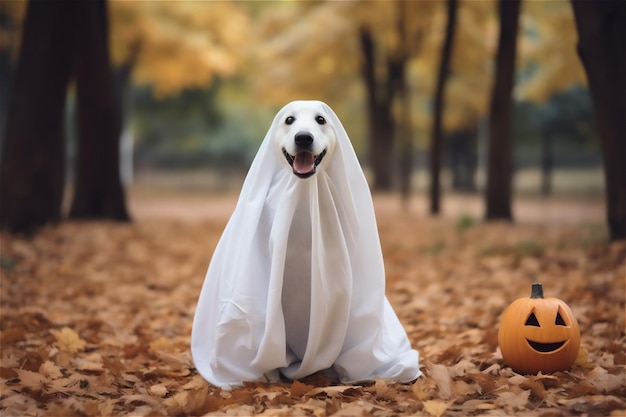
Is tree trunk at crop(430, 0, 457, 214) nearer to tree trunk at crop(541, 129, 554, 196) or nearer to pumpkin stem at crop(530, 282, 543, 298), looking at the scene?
tree trunk at crop(541, 129, 554, 196)

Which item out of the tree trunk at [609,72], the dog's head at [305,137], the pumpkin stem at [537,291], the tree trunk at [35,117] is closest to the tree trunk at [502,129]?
the tree trunk at [609,72]

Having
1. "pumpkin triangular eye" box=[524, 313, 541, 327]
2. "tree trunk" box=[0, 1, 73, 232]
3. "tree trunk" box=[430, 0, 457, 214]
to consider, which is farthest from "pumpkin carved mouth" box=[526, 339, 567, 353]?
"tree trunk" box=[430, 0, 457, 214]

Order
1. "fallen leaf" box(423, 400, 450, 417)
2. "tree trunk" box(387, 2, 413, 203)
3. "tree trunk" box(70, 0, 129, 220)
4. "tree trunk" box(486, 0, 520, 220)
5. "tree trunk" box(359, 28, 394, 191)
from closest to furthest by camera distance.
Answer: "fallen leaf" box(423, 400, 450, 417)
"tree trunk" box(486, 0, 520, 220)
"tree trunk" box(70, 0, 129, 220)
"tree trunk" box(387, 2, 413, 203)
"tree trunk" box(359, 28, 394, 191)

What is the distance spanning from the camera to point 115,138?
11.9 m

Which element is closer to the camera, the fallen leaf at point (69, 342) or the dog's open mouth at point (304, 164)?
the dog's open mouth at point (304, 164)

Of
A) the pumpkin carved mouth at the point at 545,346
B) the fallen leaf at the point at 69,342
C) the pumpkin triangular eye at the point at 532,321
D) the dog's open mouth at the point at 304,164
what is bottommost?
the fallen leaf at the point at 69,342

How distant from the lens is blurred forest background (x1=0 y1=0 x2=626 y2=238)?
8.98m

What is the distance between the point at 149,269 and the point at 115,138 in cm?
454

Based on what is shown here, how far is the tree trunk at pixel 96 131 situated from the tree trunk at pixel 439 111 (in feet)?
20.8

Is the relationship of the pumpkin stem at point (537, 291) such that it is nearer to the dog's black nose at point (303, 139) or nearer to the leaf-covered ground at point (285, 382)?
the leaf-covered ground at point (285, 382)

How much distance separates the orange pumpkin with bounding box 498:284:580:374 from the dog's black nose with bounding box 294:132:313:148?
1501 millimetres

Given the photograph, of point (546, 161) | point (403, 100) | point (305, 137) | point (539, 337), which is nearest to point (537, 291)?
point (539, 337)

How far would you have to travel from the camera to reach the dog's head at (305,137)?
3316 millimetres

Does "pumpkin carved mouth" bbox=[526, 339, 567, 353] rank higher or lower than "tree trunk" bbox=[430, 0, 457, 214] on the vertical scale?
lower
